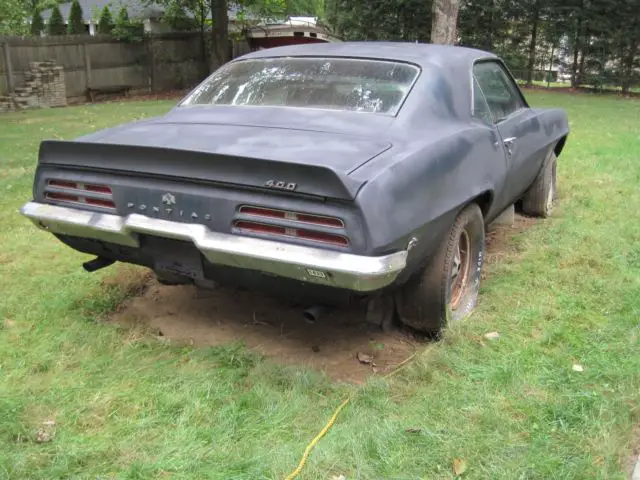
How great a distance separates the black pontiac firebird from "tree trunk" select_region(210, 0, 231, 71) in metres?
16.1

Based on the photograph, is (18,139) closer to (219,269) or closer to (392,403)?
(219,269)

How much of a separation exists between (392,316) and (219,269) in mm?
1043

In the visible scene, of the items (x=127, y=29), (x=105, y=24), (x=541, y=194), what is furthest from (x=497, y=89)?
(x=105, y=24)

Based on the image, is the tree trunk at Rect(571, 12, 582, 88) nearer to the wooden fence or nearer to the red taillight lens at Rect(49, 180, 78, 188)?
the wooden fence

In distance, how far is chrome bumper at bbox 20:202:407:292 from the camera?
8.45ft

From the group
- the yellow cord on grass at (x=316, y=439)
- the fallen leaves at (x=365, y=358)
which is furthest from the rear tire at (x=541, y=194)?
the yellow cord on grass at (x=316, y=439)

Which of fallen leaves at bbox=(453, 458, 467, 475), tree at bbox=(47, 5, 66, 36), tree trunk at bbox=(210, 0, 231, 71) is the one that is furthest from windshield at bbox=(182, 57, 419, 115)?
tree at bbox=(47, 5, 66, 36)

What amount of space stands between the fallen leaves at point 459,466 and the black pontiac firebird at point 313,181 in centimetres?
74

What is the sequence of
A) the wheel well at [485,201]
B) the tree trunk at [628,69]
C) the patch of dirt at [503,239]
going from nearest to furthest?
the wheel well at [485,201], the patch of dirt at [503,239], the tree trunk at [628,69]

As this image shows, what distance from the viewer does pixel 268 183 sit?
→ 2.68 metres

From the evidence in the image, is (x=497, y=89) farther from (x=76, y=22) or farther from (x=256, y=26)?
(x=76, y=22)

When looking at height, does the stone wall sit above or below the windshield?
below

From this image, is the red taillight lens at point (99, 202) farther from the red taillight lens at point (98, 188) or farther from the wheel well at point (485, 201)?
the wheel well at point (485, 201)

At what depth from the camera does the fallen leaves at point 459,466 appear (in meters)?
2.31
